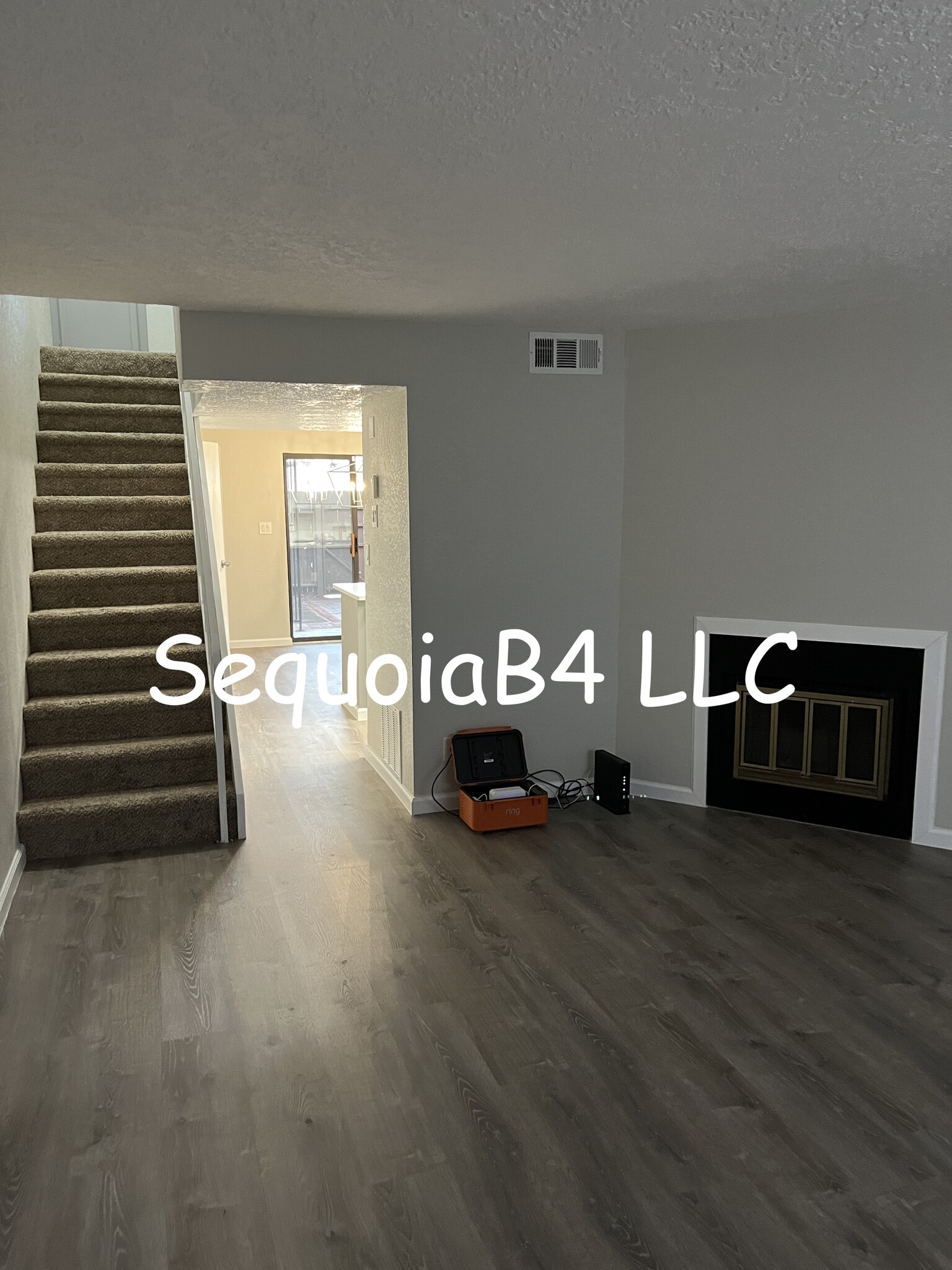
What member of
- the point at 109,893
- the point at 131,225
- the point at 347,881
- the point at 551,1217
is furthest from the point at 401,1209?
the point at 131,225

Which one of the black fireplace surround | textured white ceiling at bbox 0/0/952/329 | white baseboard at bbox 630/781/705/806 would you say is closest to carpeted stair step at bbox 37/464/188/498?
textured white ceiling at bbox 0/0/952/329

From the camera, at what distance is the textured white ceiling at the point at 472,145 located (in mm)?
1592

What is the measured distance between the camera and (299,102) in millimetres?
1873

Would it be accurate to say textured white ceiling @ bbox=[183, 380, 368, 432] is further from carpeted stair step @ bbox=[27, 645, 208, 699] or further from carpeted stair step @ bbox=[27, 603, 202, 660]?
carpeted stair step @ bbox=[27, 645, 208, 699]

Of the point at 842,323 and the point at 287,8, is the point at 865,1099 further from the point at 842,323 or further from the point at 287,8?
the point at 842,323

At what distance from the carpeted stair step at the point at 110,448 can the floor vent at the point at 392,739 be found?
2.12 meters

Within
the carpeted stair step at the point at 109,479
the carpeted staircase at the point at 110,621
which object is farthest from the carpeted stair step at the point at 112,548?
the carpeted stair step at the point at 109,479

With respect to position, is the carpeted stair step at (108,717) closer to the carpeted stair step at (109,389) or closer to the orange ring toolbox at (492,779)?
the orange ring toolbox at (492,779)

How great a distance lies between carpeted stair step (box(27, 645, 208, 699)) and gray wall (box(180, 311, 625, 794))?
1268 mm

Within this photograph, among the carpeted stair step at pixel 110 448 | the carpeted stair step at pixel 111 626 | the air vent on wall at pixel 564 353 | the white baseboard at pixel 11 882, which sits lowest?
the white baseboard at pixel 11 882

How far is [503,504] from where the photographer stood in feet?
14.9

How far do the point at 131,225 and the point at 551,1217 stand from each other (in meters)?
2.79

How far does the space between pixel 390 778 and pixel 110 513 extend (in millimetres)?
2185

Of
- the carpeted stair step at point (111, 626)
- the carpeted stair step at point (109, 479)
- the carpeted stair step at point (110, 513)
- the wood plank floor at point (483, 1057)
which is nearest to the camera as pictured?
the wood plank floor at point (483, 1057)
